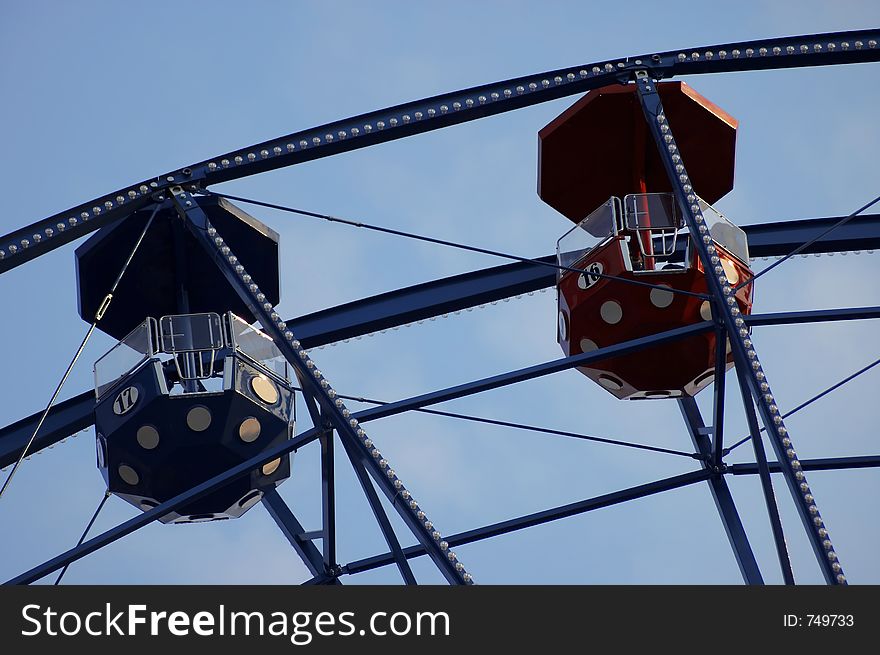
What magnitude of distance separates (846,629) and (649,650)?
4.64ft

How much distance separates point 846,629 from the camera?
12383mm

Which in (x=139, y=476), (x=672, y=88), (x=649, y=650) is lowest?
(x=649, y=650)

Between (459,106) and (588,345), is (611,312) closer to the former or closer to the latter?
(588,345)

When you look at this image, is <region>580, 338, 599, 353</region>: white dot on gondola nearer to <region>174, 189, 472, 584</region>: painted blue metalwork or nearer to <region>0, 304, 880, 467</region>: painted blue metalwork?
<region>0, 304, 880, 467</region>: painted blue metalwork

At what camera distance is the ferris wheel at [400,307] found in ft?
63.2

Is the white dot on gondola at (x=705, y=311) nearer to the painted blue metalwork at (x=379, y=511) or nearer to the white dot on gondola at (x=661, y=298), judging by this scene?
the white dot on gondola at (x=661, y=298)

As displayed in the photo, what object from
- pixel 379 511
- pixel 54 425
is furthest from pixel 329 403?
pixel 54 425

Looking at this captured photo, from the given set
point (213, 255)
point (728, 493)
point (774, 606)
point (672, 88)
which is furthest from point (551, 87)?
point (774, 606)

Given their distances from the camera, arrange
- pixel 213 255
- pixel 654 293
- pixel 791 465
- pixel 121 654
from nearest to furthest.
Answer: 1. pixel 121 654
2. pixel 791 465
3. pixel 213 255
4. pixel 654 293

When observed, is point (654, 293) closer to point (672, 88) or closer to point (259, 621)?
point (672, 88)

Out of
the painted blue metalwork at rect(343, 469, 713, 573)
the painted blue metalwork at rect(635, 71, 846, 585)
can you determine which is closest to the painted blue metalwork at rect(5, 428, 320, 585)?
the painted blue metalwork at rect(343, 469, 713, 573)

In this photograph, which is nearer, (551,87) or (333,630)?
(333,630)

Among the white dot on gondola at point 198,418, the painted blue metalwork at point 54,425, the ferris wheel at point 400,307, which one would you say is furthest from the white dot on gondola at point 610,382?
the white dot on gondola at point 198,418

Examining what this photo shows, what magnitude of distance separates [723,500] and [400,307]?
4.90 metres
